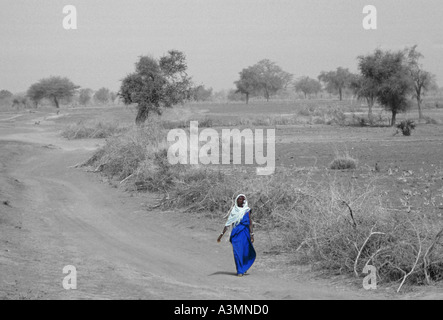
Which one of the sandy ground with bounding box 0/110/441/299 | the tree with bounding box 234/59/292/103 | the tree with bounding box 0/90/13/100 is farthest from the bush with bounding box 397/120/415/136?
the tree with bounding box 0/90/13/100

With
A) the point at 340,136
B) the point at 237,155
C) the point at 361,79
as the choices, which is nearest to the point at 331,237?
the point at 237,155

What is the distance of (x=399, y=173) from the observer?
21.0 m

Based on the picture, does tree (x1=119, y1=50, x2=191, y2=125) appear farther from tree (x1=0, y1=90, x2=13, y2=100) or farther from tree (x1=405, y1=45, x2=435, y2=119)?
tree (x1=0, y1=90, x2=13, y2=100)

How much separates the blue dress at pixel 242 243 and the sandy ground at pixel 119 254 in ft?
0.91

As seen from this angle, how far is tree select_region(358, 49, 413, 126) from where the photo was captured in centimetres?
5012

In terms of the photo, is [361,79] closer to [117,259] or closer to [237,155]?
[237,155]

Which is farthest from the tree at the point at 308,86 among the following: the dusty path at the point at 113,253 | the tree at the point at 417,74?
the dusty path at the point at 113,253

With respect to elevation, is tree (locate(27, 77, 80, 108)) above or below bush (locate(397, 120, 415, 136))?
above

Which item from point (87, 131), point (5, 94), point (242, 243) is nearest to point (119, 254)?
point (242, 243)

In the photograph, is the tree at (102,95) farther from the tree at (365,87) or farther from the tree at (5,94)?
the tree at (365,87)

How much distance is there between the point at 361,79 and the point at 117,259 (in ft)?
143

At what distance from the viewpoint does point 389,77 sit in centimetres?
5091

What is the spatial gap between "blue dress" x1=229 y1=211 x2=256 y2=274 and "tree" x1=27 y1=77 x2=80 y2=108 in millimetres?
97607
